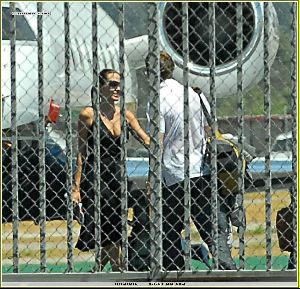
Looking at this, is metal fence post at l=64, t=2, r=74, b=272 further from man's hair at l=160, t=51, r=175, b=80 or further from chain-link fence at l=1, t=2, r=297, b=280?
man's hair at l=160, t=51, r=175, b=80

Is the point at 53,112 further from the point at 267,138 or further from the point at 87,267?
the point at 267,138

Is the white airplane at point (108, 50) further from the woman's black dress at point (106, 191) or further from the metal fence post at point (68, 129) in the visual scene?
the metal fence post at point (68, 129)

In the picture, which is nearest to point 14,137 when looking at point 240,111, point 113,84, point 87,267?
point 113,84

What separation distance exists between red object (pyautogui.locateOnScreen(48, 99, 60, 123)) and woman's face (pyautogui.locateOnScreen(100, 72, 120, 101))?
10.6 ft

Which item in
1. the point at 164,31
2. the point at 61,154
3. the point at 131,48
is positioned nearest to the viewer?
the point at 164,31

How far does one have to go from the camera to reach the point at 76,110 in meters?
10.3

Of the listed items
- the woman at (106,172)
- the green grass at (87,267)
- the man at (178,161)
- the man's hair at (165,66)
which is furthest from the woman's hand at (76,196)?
the man's hair at (165,66)

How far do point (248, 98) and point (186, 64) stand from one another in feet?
14.3

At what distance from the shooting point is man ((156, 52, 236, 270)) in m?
6.35

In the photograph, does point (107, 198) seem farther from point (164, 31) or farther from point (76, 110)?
point (76, 110)

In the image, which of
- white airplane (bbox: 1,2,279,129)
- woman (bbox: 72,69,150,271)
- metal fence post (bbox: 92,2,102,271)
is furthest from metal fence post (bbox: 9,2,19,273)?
white airplane (bbox: 1,2,279,129)

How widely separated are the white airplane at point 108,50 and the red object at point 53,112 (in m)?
0.05

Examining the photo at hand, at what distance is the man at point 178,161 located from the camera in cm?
635

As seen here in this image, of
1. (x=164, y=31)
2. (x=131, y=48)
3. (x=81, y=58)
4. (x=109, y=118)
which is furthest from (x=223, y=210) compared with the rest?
(x=131, y=48)
